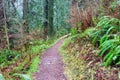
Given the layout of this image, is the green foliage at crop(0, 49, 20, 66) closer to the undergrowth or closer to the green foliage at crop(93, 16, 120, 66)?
the undergrowth

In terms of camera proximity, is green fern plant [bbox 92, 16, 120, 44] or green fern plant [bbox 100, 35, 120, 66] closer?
green fern plant [bbox 100, 35, 120, 66]

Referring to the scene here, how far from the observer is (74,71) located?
325 inches

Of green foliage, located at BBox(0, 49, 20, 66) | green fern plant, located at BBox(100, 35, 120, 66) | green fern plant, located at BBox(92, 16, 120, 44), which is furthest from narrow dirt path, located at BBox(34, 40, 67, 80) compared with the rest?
green foliage, located at BBox(0, 49, 20, 66)

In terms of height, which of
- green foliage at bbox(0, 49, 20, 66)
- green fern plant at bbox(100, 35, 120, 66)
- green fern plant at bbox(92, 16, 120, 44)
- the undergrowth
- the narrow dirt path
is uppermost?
green fern plant at bbox(92, 16, 120, 44)

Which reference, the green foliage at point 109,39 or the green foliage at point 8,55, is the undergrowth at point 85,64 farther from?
the green foliage at point 8,55

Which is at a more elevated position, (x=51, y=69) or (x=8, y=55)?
(x=51, y=69)

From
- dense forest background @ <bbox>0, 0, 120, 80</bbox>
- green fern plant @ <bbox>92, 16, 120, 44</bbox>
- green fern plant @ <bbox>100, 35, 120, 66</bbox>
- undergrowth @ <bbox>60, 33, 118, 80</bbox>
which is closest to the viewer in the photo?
undergrowth @ <bbox>60, 33, 118, 80</bbox>

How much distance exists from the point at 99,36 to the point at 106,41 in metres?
1.23

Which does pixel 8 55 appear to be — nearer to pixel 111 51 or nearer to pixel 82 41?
pixel 82 41

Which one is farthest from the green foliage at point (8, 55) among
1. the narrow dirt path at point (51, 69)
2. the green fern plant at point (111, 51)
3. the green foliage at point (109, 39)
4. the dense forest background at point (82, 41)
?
the green fern plant at point (111, 51)

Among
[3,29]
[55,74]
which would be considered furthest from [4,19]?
[55,74]

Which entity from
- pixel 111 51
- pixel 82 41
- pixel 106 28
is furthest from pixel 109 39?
pixel 82 41

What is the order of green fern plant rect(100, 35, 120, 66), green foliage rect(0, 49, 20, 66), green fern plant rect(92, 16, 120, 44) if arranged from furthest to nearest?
green foliage rect(0, 49, 20, 66), green fern plant rect(92, 16, 120, 44), green fern plant rect(100, 35, 120, 66)

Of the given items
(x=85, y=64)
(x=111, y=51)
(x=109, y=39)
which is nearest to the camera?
(x=111, y=51)
